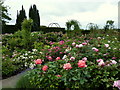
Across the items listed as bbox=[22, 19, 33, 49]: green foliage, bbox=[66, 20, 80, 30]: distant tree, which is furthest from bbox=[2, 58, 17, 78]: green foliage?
bbox=[66, 20, 80, 30]: distant tree

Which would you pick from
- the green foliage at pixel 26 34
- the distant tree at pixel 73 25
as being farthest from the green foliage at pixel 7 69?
the distant tree at pixel 73 25

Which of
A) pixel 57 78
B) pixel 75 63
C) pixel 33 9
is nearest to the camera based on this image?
pixel 57 78

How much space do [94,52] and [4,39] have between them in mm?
7529

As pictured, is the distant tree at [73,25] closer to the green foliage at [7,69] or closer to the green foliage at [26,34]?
the green foliage at [26,34]

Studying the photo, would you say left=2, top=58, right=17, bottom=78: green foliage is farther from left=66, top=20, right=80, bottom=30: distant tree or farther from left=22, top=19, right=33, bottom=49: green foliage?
left=66, top=20, right=80, bottom=30: distant tree

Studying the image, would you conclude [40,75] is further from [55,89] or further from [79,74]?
[79,74]

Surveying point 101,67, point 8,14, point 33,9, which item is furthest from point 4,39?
point 8,14

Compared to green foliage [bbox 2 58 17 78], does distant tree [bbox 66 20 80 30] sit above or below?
above

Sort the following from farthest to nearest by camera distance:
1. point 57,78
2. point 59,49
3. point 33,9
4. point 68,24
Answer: point 33,9 → point 68,24 → point 59,49 → point 57,78

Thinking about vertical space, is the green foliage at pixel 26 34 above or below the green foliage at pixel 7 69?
above

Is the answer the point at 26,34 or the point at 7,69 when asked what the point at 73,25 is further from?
the point at 7,69

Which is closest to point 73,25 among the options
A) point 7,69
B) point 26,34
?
point 26,34

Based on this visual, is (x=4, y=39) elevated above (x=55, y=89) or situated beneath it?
elevated above

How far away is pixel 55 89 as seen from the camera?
3203 mm
